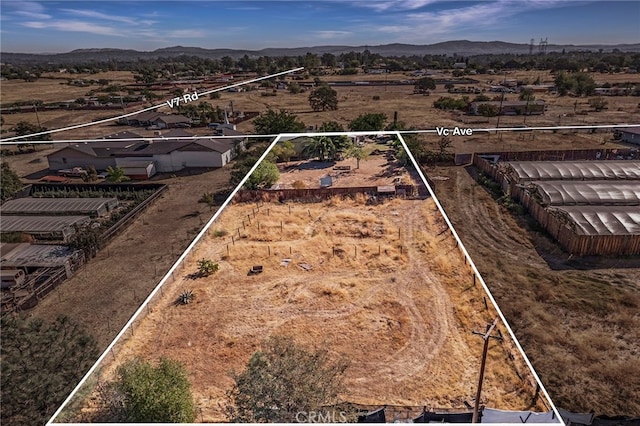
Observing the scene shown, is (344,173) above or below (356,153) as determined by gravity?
below

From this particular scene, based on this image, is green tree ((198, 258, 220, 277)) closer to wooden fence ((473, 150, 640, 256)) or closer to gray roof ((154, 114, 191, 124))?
wooden fence ((473, 150, 640, 256))

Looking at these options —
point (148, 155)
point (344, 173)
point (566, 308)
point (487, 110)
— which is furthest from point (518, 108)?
point (148, 155)

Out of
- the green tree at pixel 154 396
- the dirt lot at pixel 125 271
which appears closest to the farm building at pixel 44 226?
the dirt lot at pixel 125 271

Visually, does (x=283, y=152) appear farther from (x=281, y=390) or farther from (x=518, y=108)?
(x=518, y=108)

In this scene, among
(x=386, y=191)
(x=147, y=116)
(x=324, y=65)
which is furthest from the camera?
(x=324, y=65)

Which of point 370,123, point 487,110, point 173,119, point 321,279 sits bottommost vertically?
point 321,279

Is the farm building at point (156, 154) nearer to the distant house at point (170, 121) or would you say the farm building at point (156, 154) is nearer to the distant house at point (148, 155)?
the distant house at point (148, 155)
